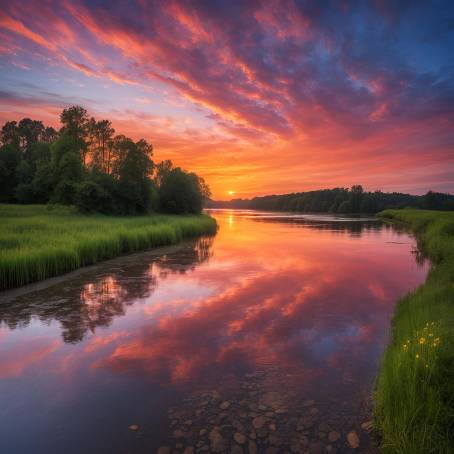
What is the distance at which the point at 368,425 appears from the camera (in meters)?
4.95

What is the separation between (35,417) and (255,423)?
3.49 metres

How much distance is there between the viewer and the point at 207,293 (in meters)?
13.0

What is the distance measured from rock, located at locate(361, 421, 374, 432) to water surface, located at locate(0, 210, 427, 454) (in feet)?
0.28

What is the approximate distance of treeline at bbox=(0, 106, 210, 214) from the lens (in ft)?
143

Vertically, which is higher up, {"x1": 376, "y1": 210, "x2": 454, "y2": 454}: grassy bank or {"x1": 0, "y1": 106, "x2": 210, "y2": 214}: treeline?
{"x1": 0, "y1": 106, "x2": 210, "y2": 214}: treeline

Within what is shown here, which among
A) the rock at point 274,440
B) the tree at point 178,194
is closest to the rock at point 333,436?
the rock at point 274,440

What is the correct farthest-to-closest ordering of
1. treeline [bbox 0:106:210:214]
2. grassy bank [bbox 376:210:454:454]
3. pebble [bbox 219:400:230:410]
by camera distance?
treeline [bbox 0:106:210:214] < pebble [bbox 219:400:230:410] < grassy bank [bbox 376:210:454:454]

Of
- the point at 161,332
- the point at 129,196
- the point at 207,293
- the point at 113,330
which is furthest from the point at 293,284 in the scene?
the point at 129,196

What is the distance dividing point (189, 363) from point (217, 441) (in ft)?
8.50

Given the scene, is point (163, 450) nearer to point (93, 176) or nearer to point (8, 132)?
point (93, 176)

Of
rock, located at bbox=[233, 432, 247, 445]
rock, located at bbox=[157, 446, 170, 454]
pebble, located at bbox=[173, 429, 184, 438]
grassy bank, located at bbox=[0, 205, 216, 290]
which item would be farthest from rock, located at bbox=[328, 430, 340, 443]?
grassy bank, located at bbox=[0, 205, 216, 290]

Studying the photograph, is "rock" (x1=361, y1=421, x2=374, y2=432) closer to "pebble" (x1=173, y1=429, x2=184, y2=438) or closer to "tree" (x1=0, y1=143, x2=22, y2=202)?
"pebble" (x1=173, y1=429, x2=184, y2=438)

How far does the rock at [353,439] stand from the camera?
4562 millimetres

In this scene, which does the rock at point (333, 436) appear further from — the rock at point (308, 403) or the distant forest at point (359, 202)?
the distant forest at point (359, 202)
